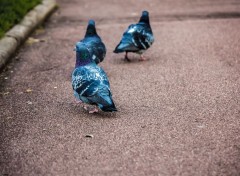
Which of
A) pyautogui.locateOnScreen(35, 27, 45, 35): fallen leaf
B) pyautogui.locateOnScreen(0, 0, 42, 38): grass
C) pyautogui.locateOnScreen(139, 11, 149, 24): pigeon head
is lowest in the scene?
pyautogui.locateOnScreen(35, 27, 45, 35): fallen leaf

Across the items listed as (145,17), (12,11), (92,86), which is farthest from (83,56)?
(12,11)

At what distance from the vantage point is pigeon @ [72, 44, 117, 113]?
5.07 m

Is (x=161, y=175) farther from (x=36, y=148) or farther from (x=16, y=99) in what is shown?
(x=16, y=99)

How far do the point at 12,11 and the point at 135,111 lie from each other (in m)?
5.14

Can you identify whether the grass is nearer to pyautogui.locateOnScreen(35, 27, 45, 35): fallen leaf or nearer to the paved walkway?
pyautogui.locateOnScreen(35, 27, 45, 35): fallen leaf

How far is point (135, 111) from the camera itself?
5.50 metres

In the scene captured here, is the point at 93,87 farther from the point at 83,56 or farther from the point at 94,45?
the point at 94,45

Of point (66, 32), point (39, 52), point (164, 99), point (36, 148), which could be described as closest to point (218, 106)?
point (164, 99)

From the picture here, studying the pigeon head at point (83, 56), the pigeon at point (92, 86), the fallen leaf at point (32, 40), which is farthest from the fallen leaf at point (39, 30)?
the pigeon at point (92, 86)

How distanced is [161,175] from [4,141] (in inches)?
68.0

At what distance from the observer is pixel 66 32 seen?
9766mm

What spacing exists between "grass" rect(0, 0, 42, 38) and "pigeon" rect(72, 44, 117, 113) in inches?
128

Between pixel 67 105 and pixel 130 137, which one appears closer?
pixel 130 137

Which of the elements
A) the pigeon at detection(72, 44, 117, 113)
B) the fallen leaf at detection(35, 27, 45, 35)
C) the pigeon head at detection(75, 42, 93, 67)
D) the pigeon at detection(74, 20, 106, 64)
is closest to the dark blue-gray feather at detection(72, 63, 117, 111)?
the pigeon at detection(72, 44, 117, 113)
